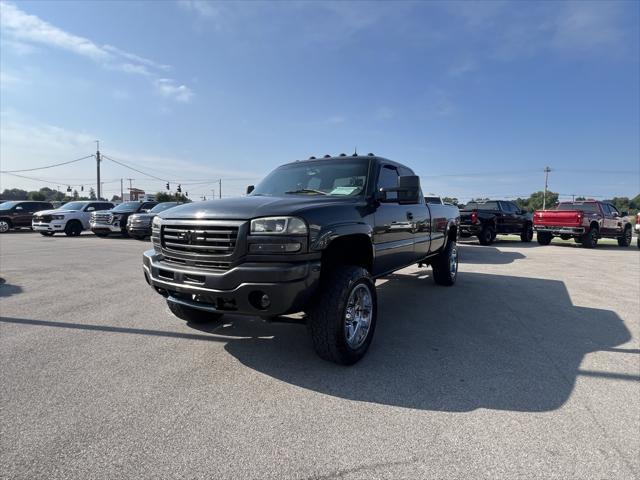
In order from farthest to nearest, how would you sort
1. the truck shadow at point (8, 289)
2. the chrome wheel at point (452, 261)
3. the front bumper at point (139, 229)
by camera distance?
the front bumper at point (139, 229), the chrome wheel at point (452, 261), the truck shadow at point (8, 289)

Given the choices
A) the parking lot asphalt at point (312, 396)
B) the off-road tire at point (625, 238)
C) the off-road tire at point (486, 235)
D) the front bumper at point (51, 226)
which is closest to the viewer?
the parking lot asphalt at point (312, 396)

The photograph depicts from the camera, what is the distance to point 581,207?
15.4 meters

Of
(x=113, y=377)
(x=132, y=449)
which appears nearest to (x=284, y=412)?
(x=132, y=449)

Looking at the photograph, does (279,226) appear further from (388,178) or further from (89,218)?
(89,218)

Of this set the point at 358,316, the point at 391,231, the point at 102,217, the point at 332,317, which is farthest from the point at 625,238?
the point at 102,217

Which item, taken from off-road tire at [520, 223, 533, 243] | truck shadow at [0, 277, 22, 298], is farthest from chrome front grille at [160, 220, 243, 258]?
off-road tire at [520, 223, 533, 243]

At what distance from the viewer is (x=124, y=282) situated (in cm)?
683

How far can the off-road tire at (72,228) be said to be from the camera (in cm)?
1862

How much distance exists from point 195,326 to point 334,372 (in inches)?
74.9

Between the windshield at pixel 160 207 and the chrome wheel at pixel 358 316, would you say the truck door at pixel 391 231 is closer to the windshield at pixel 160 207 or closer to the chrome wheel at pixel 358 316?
the chrome wheel at pixel 358 316

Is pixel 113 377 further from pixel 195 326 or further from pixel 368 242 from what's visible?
pixel 368 242

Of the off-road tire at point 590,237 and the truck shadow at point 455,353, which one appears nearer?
the truck shadow at point 455,353

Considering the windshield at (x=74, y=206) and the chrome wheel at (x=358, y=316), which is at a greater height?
the windshield at (x=74, y=206)

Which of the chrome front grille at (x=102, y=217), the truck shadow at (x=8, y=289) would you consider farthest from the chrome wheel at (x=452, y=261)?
the chrome front grille at (x=102, y=217)
